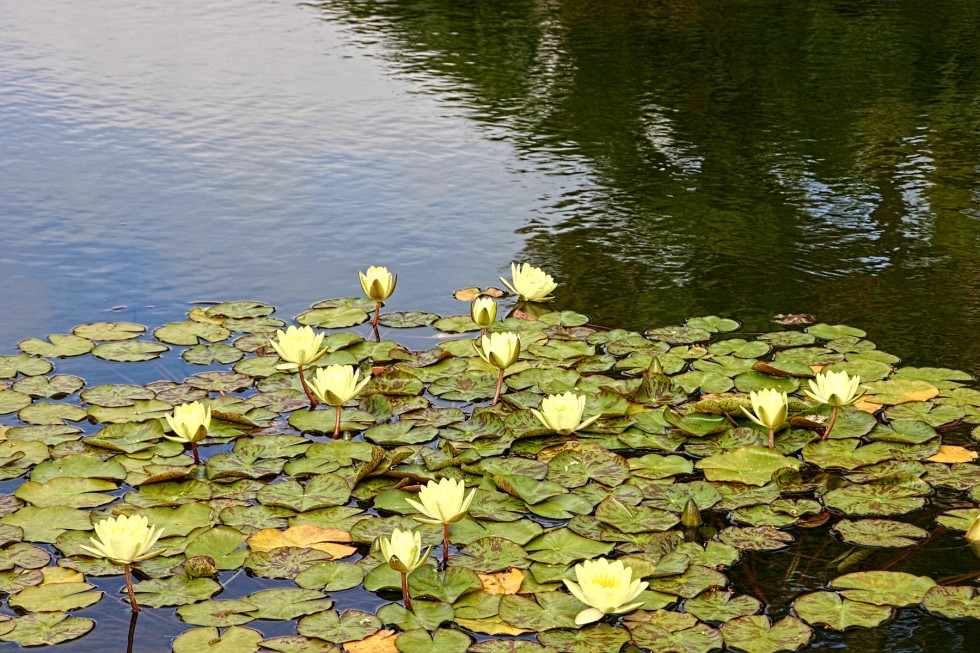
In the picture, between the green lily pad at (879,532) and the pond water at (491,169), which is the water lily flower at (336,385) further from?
the green lily pad at (879,532)

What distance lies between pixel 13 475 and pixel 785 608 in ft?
7.13

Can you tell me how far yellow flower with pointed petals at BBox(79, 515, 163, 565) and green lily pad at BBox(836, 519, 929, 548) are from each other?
5.93 ft

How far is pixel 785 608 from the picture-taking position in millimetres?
2553

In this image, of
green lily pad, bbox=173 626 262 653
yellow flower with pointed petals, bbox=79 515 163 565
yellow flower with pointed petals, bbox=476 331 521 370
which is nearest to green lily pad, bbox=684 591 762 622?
green lily pad, bbox=173 626 262 653

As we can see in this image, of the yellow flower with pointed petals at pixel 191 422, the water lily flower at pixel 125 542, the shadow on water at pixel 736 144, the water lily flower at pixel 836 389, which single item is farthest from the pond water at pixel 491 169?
the water lily flower at pixel 836 389

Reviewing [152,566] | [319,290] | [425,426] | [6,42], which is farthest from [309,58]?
[152,566]

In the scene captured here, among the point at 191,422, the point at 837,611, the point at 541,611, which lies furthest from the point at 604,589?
the point at 191,422

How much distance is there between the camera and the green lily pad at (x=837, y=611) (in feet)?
8.14

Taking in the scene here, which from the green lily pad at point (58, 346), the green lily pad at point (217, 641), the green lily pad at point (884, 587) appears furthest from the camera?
the green lily pad at point (58, 346)

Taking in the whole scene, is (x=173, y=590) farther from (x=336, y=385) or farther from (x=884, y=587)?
(x=884, y=587)

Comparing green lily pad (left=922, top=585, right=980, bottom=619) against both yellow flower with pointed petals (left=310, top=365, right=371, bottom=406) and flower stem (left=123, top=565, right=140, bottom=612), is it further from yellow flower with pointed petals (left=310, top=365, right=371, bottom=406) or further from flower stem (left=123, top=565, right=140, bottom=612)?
flower stem (left=123, top=565, right=140, bottom=612)

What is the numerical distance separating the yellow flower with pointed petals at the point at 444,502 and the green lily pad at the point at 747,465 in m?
0.90

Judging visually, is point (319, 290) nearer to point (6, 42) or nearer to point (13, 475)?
point (13, 475)

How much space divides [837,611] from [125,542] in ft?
5.53
